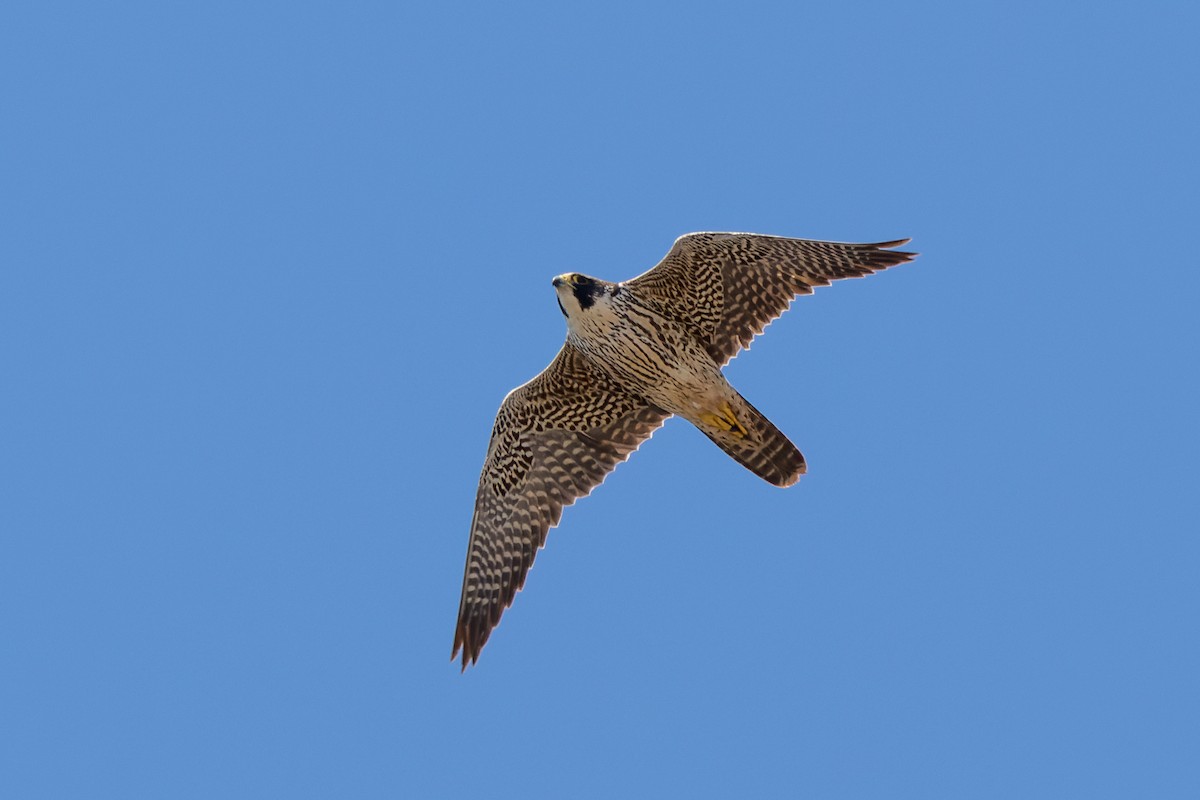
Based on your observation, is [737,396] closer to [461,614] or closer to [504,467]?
[504,467]

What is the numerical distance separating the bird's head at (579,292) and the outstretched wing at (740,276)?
1.03ft

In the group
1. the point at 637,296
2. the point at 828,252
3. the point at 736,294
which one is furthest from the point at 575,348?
the point at 828,252

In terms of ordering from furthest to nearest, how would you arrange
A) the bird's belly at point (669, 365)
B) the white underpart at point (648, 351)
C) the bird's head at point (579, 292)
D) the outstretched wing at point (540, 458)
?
the outstretched wing at point (540, 458)
the bird's belly at point (669, 365)
the white underpart at point (648, 351)
the bird's head at point (579, 292)

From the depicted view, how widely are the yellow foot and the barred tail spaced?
0.08ft

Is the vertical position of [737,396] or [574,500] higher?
[737,396]

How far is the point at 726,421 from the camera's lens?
10.9 meters

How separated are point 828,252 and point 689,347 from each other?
4.20ft

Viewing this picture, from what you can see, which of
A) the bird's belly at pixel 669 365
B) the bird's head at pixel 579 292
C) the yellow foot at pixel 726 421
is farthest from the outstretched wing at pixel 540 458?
the bird's head at pixel 579 292

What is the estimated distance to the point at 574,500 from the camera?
11.5 metres

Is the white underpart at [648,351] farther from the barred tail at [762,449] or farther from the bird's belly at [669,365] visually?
the barred tail at [762,449]

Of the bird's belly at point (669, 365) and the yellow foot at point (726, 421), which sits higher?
the bird's belly at point (669, 365)

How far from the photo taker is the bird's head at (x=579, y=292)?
10539mm

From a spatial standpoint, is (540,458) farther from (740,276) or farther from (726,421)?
(740,276)

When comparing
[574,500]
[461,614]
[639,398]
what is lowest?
[461,614]
